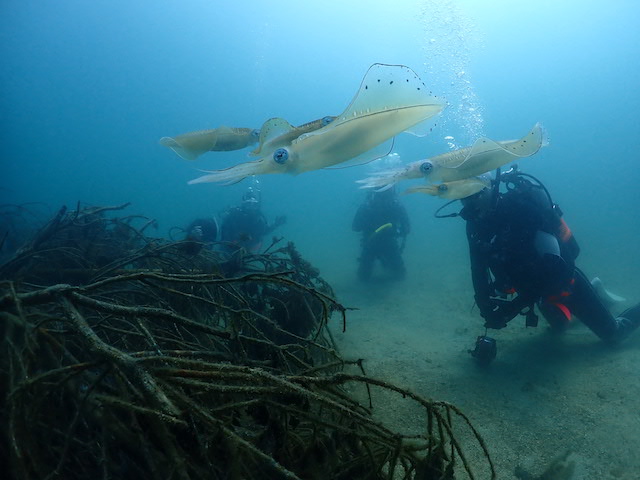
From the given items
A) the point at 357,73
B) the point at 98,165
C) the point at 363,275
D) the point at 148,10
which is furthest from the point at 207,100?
the point at 363,275

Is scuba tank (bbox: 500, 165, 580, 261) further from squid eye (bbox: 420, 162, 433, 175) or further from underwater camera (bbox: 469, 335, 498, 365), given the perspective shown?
squid eye (bbox: 420, 162, 433, 175)

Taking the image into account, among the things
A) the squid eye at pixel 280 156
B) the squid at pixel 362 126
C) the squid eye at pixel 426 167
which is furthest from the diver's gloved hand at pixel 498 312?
the squid eye at pixel 280 156

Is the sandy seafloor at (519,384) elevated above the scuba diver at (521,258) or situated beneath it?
situated beneath

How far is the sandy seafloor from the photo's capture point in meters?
3.32

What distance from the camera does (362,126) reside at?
1.78m

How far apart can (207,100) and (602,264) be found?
12607 centimetres

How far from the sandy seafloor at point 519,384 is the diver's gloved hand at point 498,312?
0.63 meters

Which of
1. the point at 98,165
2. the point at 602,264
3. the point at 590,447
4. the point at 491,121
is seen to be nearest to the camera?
the point at 590,447

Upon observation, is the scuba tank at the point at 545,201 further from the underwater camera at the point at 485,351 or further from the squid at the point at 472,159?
the squid at the point at 472,159

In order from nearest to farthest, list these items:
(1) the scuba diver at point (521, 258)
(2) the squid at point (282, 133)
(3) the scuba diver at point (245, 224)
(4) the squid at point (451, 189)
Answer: (2) the squid at point (282, 133) < (4) the squid at point (451, 189) < (1) the scuba diver at point (521, 258) < (3) the scuba diver at point (245, 224)

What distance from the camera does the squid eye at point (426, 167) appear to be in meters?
2.90

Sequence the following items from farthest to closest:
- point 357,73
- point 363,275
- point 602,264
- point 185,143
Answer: point 357,73 < point 602,264 < point 363,275 < point 185,143

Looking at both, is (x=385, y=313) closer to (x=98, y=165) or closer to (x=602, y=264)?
(x=602, y=264)

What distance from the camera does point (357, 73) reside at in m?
107
